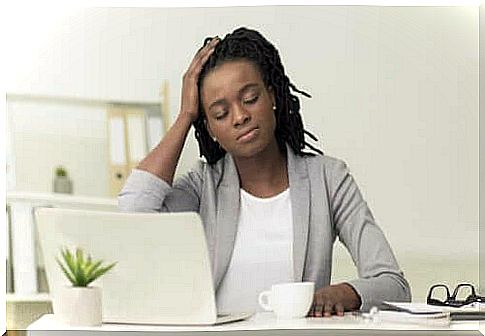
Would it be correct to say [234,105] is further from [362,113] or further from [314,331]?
[314,331]

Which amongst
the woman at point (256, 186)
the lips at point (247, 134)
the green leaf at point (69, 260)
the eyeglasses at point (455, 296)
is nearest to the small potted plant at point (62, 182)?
the woman at point (256, 186)

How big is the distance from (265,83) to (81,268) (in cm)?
69

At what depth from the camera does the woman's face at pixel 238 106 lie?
3.16 meters

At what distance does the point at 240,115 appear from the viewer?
3156mm

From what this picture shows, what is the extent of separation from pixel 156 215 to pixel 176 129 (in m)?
0.35

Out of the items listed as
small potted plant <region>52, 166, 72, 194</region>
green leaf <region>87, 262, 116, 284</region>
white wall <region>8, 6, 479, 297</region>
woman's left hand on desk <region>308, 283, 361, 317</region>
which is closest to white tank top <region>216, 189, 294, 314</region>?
woman's left hand on desk <region>308, 283, 361, 317</region>

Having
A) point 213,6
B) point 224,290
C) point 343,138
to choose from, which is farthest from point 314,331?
point 213,6

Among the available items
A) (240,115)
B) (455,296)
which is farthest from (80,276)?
(455,296)

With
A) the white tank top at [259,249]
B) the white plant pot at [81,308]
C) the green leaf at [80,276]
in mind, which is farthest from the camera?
the white tank top at [259,249]

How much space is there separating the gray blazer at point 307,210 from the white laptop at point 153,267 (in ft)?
0.69

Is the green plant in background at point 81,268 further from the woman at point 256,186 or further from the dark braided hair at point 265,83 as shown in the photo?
the dark braided hair at point 265,83

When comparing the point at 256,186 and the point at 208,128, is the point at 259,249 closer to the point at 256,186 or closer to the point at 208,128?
the point at 256,186

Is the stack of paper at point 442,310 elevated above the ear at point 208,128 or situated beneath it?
situated beneath

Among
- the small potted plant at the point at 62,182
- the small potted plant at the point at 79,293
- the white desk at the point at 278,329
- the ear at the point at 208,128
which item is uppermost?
the ear at the point at 208,128
